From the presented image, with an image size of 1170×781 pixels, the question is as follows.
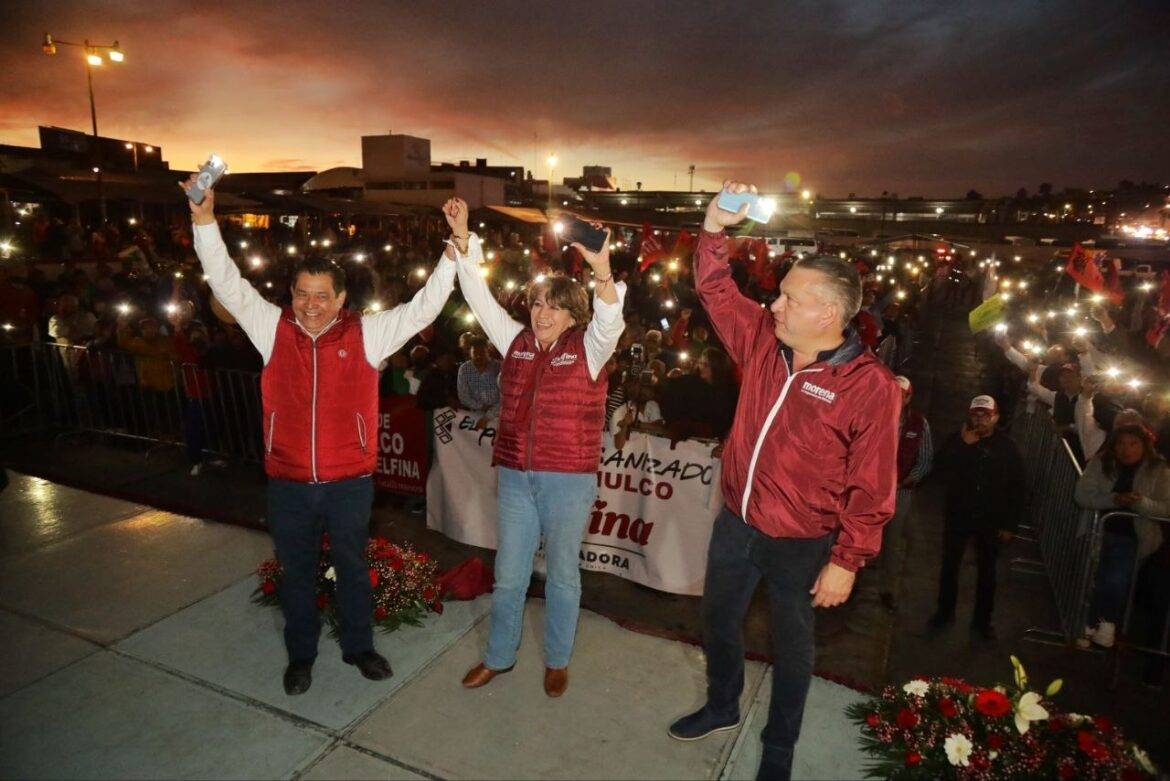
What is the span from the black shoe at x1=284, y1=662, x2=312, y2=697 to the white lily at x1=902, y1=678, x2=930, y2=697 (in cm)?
288

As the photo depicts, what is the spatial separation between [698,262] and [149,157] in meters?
71.5

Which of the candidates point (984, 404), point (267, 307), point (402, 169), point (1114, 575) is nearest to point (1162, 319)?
point (1114, 575)

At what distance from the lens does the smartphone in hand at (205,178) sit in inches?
114

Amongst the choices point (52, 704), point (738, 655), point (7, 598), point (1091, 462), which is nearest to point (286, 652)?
point (52, 704)

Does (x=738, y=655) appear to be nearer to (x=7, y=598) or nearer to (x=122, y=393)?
(x=7, y=598)

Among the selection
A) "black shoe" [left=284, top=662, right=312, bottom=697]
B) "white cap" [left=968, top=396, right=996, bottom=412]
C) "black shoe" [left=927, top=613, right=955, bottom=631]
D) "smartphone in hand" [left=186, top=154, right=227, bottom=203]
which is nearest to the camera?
"smartphone in hand" [left=186, top=154, right=227, bottom=203]

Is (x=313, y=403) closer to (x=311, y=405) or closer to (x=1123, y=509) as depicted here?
(x=311, y=405)

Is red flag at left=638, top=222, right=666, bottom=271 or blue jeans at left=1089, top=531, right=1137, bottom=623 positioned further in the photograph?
red flag at left=638, top=222, right=666, bottom=271

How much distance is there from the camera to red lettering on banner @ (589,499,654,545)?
5469 millimetres

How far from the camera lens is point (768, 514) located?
8.58 ft

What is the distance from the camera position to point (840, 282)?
253cm

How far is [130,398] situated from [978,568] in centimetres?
900

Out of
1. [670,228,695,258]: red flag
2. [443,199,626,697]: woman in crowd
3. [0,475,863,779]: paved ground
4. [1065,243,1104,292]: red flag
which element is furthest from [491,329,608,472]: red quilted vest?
[670,228,695,258]: red flag

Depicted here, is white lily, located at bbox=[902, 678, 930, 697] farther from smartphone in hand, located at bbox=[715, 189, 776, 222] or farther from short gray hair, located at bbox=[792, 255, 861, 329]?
smartphone in hand, located at bbox=[715, 189, 776, 222]
